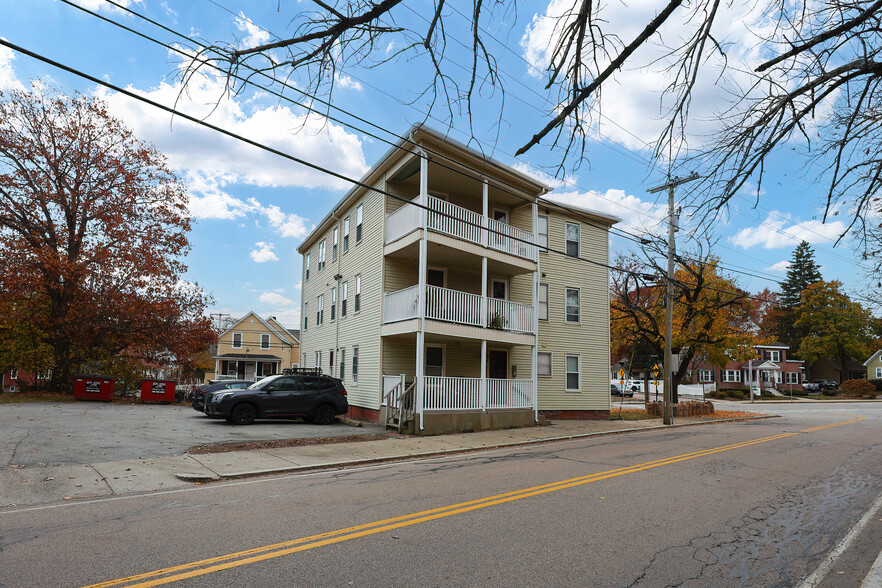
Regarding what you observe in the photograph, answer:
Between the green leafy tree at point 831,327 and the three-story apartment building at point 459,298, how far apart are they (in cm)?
5186

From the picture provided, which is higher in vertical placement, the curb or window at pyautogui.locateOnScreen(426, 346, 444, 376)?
window at pyautogui.locateOnScreen(426, 346, 444, 376)

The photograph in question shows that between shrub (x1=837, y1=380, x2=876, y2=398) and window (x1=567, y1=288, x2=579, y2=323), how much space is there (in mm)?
46023

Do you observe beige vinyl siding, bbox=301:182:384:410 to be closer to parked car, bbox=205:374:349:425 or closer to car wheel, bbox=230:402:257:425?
parked car, bbox=205:374:349:425

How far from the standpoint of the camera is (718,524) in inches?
258

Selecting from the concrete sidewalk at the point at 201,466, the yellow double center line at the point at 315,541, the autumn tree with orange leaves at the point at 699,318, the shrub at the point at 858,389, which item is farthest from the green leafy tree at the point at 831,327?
the yellow double center line at the point at 315,541

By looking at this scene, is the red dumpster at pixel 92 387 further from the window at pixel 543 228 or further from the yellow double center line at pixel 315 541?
the yellow double center line at pixel 315 541

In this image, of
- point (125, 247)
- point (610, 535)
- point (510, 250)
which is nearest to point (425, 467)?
point (610, 535)

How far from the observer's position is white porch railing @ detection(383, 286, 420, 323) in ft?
56.9

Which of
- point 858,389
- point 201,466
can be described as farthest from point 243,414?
point 858,389

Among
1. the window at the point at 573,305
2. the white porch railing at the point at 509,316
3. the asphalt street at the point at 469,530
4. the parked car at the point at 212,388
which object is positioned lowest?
the asphalt street at the point at 469,530

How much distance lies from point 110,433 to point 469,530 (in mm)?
12380

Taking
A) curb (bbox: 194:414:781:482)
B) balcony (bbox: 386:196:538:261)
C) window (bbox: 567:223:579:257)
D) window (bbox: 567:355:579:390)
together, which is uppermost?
window (bbox: 567:223:579:257)

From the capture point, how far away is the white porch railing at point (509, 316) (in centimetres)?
1902

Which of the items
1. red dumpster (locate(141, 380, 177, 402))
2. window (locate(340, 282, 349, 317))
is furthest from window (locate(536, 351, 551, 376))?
red dumpster (locate(141, 380, 177, 402))
